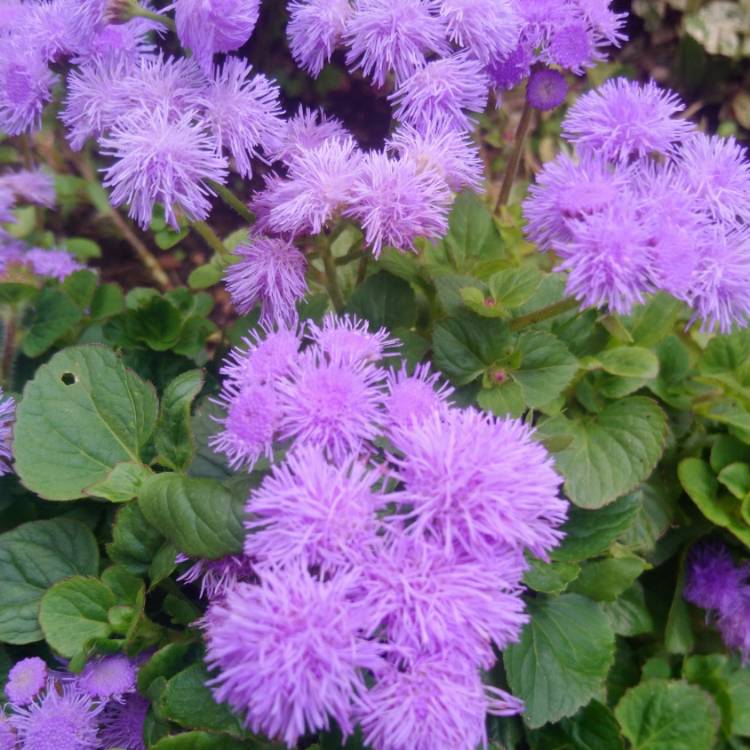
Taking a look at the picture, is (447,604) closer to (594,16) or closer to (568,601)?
(568,601)

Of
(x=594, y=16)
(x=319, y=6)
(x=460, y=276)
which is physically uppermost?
(x=594, y=16)

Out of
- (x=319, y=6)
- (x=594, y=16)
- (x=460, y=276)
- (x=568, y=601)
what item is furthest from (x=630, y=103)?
(x=568, y=601)

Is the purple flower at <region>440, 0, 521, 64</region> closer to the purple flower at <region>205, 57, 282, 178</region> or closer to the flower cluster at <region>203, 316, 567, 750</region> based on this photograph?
the purple flower at <region>205, 57, 282, 178</region>

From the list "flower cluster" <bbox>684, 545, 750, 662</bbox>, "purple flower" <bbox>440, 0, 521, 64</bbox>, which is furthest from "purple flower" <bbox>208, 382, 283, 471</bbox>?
"flower cluster" <bbox>684, 545, 750, 662</bbox>

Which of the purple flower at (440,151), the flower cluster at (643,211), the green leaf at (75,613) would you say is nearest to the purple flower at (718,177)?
the flower cluster at (643,211)

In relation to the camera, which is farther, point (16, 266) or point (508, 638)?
point (16, 266)

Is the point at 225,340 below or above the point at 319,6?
below

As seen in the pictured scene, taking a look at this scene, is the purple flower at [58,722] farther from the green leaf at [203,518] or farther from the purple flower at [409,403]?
the purple flower at [409,403]
